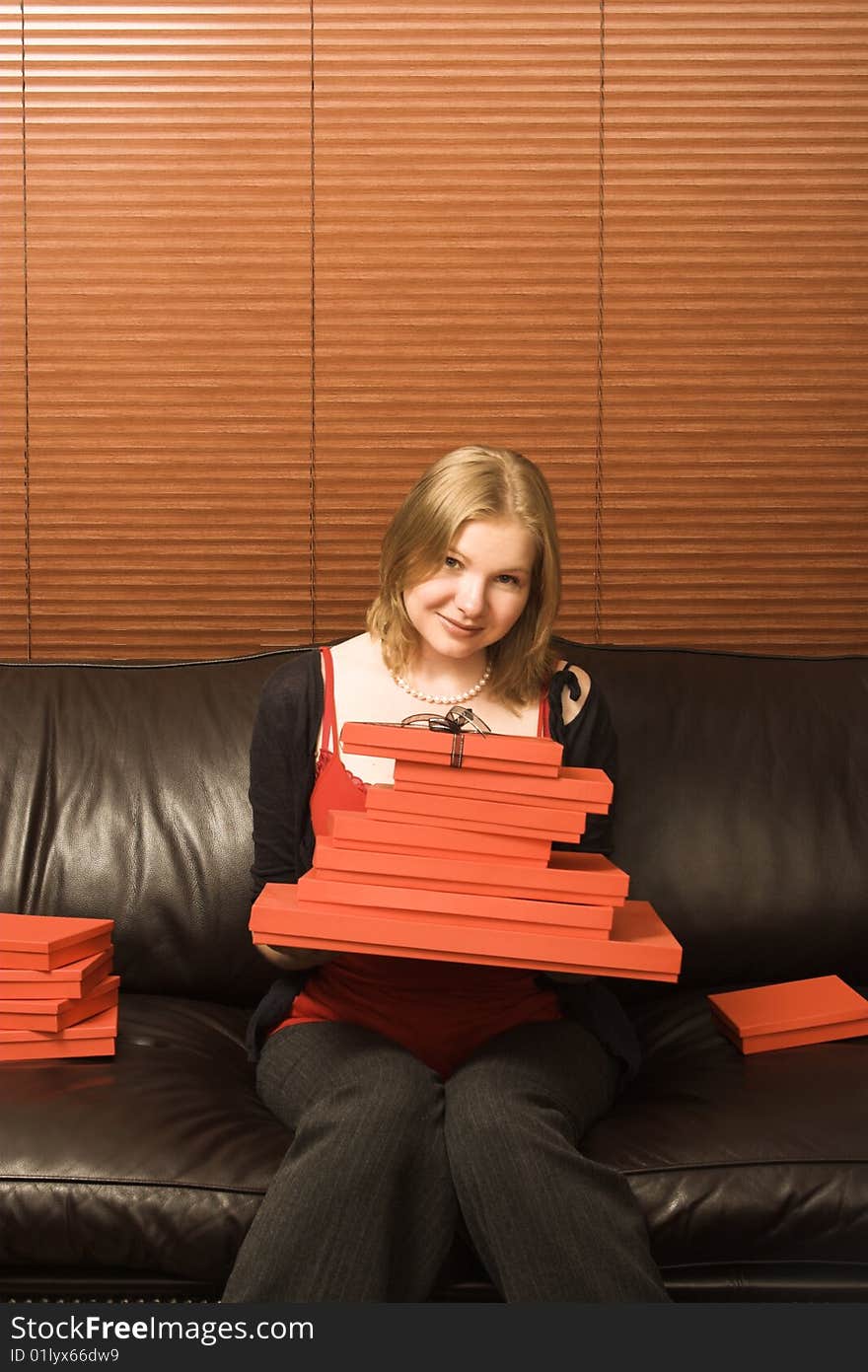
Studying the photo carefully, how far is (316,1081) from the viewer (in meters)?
1.46

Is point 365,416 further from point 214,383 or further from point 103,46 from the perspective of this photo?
point 103,46

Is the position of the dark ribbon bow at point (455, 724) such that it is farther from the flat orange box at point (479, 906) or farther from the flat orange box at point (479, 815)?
the flat orange box at point (479, 906)

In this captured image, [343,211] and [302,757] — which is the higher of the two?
[343,211]

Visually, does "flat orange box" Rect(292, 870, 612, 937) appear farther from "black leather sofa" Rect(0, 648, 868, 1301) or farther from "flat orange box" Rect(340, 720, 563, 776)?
"black leather sofa" Rect(0, 648, 868, 1301)

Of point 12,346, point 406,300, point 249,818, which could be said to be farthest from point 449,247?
point 249,818

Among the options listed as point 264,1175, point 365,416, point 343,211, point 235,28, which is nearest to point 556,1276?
point 264,1175

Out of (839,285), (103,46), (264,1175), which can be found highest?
(103,46)

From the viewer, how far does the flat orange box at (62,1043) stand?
1.65 meters

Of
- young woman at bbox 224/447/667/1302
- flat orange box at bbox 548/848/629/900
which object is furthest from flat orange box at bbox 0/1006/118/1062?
flat orange box at bbox 548/848/629/900

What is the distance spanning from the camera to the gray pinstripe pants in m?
1.22

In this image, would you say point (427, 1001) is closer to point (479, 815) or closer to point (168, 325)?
point (479, 815)

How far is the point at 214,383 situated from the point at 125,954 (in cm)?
123

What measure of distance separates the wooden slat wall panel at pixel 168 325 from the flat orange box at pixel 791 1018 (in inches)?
50.2

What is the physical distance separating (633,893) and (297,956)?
67cm
